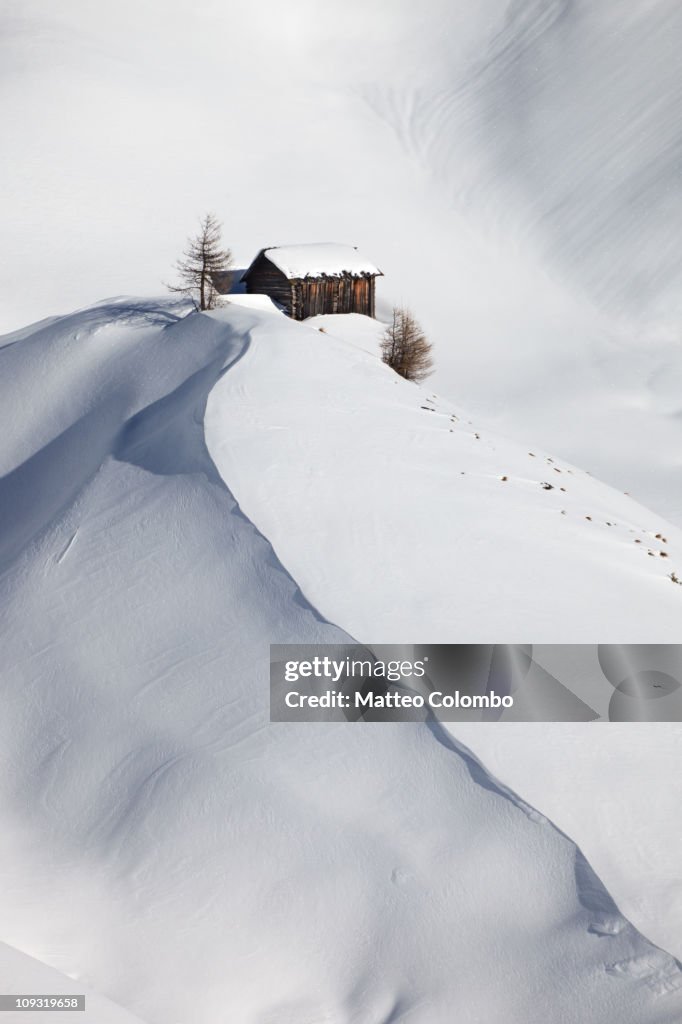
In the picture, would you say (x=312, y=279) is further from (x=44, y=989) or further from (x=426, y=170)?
(x=44, y=989)

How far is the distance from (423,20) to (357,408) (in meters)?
65.6

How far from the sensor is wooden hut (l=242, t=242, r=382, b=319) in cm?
3462

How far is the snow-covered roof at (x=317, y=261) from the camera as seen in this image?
113ft

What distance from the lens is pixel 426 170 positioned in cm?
5847

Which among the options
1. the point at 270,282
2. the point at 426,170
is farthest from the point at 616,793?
the point at 426,170

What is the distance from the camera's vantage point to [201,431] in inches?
515

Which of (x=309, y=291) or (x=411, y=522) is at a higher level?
(x=309, y=291)

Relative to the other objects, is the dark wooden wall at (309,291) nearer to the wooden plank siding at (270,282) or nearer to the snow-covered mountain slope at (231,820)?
the wooden plank siding at (270,282)

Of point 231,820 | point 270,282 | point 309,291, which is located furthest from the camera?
point 270,282

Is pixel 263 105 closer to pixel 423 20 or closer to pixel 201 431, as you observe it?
pixel 423 20

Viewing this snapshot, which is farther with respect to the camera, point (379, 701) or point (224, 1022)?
point (379, 701)

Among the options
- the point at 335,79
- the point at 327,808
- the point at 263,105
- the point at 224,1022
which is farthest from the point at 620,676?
the point at 335,79

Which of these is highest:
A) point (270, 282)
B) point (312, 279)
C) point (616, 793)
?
point (312, 279)

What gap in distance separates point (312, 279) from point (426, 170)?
88.3 ft
